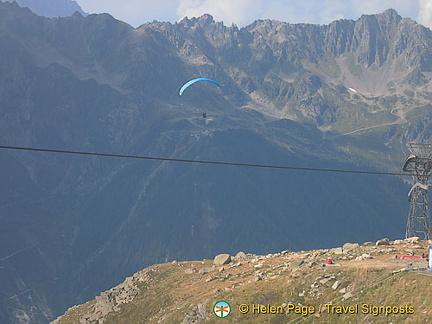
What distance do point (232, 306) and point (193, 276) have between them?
29157 millimetres

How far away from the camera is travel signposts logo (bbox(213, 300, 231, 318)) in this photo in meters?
69.1

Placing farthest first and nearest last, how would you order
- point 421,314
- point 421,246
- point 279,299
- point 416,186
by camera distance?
1. point 416,186
2. point 421,246
3. point 279,299
4. point 421,314

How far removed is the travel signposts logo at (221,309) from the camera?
6911cm

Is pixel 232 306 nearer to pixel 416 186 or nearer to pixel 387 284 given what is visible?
pixel 387 284

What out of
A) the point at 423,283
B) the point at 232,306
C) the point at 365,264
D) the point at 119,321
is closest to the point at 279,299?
the point at 232,306

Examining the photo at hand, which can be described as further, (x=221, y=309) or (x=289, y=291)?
(x=221, y=309)

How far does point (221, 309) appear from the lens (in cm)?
7038

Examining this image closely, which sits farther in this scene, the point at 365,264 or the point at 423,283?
the point at 365,264

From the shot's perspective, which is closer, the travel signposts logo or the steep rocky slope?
the steep rocky slope

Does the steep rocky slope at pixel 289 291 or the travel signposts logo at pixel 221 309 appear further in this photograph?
the travel signposts logo at pixel 221 309

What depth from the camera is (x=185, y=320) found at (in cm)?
7356

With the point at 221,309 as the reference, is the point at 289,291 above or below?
above

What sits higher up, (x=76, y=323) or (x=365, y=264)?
(x=365, y=264)

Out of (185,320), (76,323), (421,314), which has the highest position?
(421,314)
